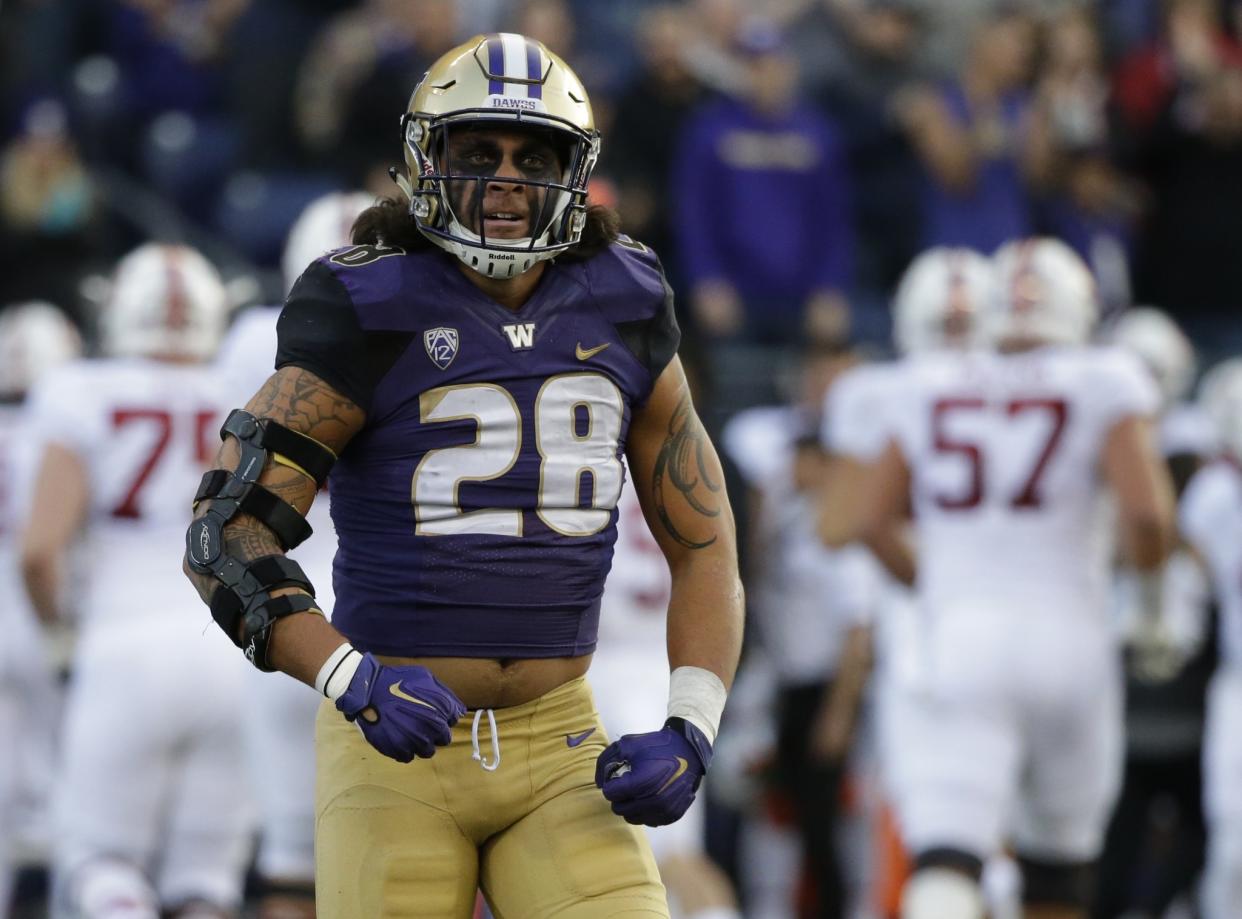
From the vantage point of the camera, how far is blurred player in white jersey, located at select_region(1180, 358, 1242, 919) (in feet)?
26.9

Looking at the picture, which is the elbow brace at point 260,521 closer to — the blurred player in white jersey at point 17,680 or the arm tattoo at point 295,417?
the arm tattoo at point 295,417

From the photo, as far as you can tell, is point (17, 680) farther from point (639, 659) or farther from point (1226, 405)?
point (1226, 405)

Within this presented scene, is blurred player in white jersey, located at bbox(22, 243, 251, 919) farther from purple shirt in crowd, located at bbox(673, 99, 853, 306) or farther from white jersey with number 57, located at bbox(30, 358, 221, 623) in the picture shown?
purple shirt in crowd, located at bbox(673, 99, 853, 306)

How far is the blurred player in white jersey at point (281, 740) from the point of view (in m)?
6.31

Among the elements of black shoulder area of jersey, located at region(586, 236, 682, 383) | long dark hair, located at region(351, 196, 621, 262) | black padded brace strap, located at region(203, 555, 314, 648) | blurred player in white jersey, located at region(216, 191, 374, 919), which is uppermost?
long dark hair, located at region(351, 196, 621, 262)

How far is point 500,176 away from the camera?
12.6ft

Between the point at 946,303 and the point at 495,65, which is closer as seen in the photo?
the point at 495,65

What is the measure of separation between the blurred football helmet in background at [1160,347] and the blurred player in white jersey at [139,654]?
5.24 meters

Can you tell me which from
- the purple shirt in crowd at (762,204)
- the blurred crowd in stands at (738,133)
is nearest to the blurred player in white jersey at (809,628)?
the blurred crowd in stands at (738,133)

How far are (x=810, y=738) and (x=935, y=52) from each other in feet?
15.0

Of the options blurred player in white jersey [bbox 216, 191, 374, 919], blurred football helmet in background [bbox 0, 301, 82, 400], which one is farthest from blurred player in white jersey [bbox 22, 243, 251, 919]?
blurred football helmet in background [bbox 0, 301, 82, 400]

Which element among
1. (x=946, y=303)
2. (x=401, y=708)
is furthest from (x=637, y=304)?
(x=946, y=303)

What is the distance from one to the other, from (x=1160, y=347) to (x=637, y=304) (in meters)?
7.28

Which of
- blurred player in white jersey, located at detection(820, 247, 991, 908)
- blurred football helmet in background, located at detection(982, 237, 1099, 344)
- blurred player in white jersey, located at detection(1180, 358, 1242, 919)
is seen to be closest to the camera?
blurred football helmet in background, located at detection(982, 237, 1099, 344)
